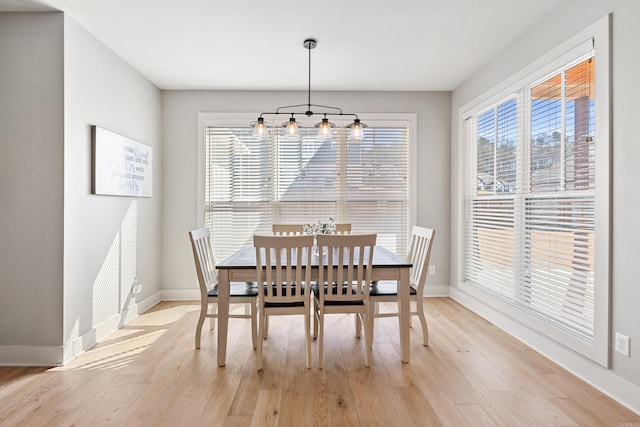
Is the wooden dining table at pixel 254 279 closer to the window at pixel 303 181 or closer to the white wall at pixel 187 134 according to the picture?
the window at pixel 303 181

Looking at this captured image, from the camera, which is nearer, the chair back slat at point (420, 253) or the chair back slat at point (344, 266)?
the chair back slat at point (344, 266)

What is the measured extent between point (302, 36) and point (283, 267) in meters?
1.96

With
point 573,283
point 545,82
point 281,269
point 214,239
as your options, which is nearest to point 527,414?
point 573,283

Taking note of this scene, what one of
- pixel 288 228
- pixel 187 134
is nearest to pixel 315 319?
pixel 288 228

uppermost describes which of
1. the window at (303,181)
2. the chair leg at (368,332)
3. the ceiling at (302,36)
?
the ceiling at (302,36)

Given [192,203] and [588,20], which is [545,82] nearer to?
[588,20]

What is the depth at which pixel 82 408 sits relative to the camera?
214 cm

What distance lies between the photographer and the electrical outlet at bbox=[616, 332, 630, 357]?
2.15 metres

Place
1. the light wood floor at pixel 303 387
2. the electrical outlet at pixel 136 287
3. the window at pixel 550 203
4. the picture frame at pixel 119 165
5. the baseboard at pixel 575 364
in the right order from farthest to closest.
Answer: the electrical outlet at pixel 136 287, the picture frame at pixel 119 165, the window at pixel 550 203, the baseboard at pixel 575 364, the light wood floor at pixel 303 387

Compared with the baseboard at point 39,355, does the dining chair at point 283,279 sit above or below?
above

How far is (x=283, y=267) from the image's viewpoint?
2.64 meters

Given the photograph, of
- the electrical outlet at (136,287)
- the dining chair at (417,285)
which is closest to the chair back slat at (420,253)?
the dining chair at (417,285)

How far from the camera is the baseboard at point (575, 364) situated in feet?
6.97

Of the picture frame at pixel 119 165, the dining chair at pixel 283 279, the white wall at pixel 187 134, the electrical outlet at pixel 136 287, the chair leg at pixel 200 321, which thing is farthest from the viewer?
the white wall at pixel 187 134
